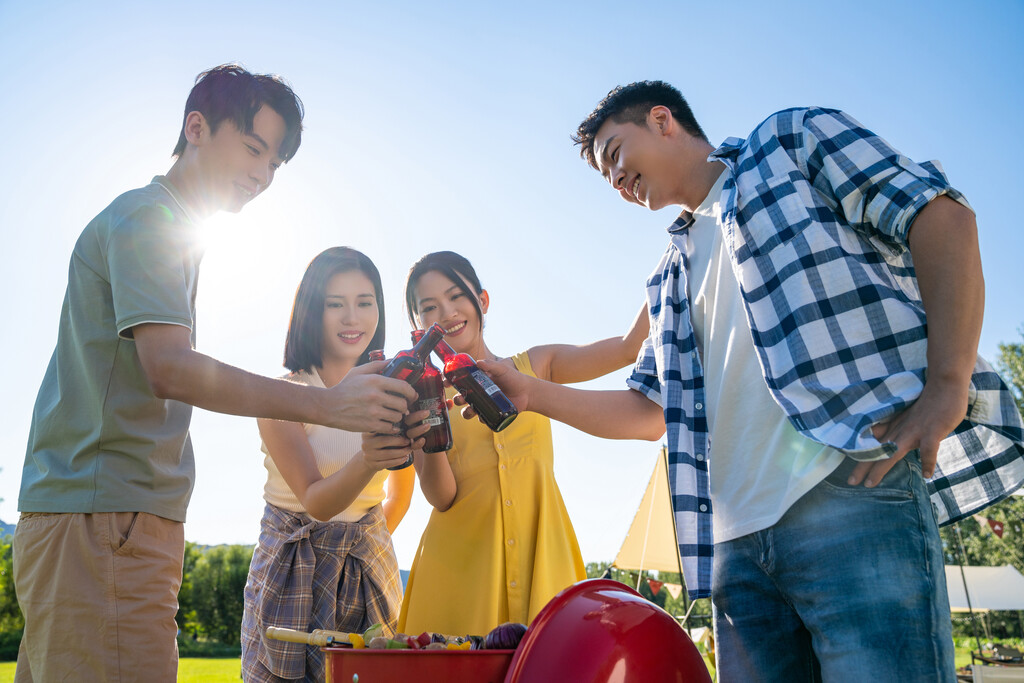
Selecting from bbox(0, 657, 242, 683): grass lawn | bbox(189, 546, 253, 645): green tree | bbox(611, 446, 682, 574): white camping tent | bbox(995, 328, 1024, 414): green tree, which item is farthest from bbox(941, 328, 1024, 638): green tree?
bbox(189, 546, 253, 645): green tree

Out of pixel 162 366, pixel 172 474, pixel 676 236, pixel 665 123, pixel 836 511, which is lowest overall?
pixel 836 511

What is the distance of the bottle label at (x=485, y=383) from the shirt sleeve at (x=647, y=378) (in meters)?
0.47

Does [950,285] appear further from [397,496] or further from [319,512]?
[397,496]

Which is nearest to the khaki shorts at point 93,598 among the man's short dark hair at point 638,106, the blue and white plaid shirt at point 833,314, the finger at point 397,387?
the finger at point 397,387

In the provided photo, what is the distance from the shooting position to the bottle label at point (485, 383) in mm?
2216

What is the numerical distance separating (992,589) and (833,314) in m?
23.7

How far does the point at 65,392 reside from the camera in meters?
2.05

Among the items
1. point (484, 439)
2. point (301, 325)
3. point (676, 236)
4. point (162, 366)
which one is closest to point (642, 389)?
point (676, 236)

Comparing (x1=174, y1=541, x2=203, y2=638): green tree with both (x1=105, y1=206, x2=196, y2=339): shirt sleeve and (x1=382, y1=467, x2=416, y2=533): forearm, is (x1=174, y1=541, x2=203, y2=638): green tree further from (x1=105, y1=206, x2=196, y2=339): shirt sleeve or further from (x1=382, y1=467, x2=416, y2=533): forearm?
(x1=105, y1=206, x2=196, y2=339): shirt sleeve

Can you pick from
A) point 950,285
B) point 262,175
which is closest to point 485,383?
point 262,175

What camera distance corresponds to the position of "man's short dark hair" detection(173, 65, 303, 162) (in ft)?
8.08

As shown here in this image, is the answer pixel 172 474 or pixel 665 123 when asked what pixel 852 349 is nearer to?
pixel 665 123

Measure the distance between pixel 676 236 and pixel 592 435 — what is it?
75 cm

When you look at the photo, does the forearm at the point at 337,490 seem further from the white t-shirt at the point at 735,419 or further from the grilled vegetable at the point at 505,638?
the white t-shirt at the point at 735,419
